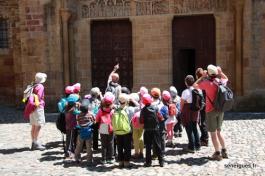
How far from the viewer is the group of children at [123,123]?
7.79m

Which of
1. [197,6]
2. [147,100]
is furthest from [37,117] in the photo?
[197,6]

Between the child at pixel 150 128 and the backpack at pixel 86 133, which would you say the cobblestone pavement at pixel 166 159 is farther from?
the backpack at pixel 86 133

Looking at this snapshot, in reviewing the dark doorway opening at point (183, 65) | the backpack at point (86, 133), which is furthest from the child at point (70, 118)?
the dark doorway opening at point (183, 65)

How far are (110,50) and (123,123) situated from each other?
30.9 feet

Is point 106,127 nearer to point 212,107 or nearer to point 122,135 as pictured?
point 122,135

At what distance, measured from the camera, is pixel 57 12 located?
16219 mm

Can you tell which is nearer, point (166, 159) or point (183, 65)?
point (166, 159)

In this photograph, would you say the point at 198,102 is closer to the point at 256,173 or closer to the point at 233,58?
the point at 256,173

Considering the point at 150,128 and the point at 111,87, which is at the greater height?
the point at 111,87

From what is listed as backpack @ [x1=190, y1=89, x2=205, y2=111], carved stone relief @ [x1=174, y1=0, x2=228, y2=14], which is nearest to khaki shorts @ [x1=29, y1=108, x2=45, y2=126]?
backpack @ [x1=190, y1=89, x2=205, y2=111]

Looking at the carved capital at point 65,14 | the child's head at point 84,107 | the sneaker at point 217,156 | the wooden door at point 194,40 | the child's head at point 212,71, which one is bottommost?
the sneaker at point 217,156

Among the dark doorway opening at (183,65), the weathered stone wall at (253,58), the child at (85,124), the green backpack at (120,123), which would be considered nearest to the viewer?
the green backpack at (120,123)

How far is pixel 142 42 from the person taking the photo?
53.9ft

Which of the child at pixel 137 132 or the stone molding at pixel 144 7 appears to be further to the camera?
the stone molding at pixel 144 7
